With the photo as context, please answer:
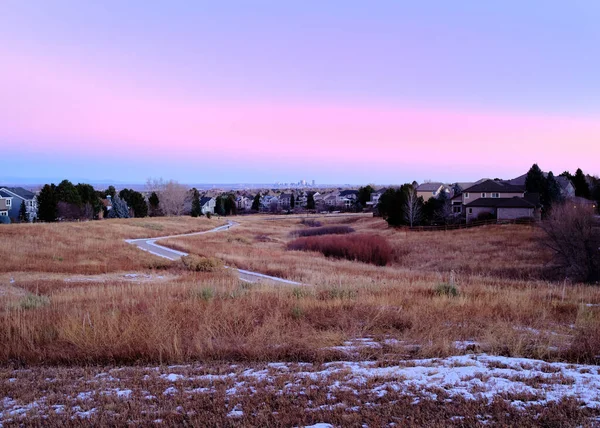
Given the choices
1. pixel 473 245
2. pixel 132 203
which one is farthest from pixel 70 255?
pixel 132 203

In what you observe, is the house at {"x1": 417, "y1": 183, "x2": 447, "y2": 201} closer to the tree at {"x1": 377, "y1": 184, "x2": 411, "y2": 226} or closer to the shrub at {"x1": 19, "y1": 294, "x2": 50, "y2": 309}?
the tree at {"x1": 377, "y1": 184, "x2": 411, "y2": 226}

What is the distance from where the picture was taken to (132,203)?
8562cm

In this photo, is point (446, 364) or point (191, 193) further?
point (191, 193)

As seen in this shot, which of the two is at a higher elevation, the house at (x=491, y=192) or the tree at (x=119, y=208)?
the house at (x=491, y=192)

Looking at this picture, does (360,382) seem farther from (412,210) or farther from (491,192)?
(491,192)

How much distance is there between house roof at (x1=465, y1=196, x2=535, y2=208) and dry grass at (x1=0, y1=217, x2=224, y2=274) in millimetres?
42674

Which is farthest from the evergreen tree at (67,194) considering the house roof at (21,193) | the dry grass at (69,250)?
the dry grass at (69,250)

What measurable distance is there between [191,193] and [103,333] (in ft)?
322

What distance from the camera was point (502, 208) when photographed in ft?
176

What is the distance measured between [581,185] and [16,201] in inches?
3651

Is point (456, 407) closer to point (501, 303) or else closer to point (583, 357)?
point (583, 357)

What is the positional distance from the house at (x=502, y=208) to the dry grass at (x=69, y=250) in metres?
42.0

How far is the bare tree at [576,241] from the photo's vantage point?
82.1ft

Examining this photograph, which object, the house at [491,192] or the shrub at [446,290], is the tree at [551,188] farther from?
the shrub at [446,290]
